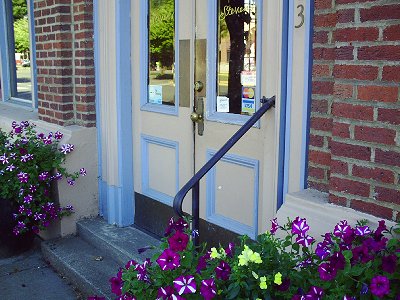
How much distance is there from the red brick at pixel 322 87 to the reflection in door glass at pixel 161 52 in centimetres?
156

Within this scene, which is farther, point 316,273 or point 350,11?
point 350,11

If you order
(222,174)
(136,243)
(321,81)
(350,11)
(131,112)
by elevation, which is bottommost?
(136,243)

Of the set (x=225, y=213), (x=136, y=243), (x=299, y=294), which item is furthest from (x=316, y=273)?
(x=136, y=243)

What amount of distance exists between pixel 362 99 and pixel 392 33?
0.30 m

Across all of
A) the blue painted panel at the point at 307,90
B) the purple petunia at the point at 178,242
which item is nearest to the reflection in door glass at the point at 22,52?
the blue painted panel at the point at 307,90

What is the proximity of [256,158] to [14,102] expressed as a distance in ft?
13.5

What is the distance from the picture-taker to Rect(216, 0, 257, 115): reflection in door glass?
322 centimetres

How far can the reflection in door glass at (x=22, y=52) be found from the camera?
5.91 m

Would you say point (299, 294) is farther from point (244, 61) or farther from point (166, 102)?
point (166, 102)

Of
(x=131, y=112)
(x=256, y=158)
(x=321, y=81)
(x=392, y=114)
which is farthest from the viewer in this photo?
(x=131, y=112)

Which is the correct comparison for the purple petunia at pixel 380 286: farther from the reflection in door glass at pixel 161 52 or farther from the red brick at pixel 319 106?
the reflection in door glass at pixel 161 52

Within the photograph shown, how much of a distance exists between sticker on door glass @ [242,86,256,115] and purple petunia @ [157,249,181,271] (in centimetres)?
139

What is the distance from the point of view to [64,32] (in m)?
4.50

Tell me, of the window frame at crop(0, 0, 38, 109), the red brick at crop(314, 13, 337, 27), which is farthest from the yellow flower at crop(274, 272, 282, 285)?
the window frame at crop(0, 0, 38, 109)
